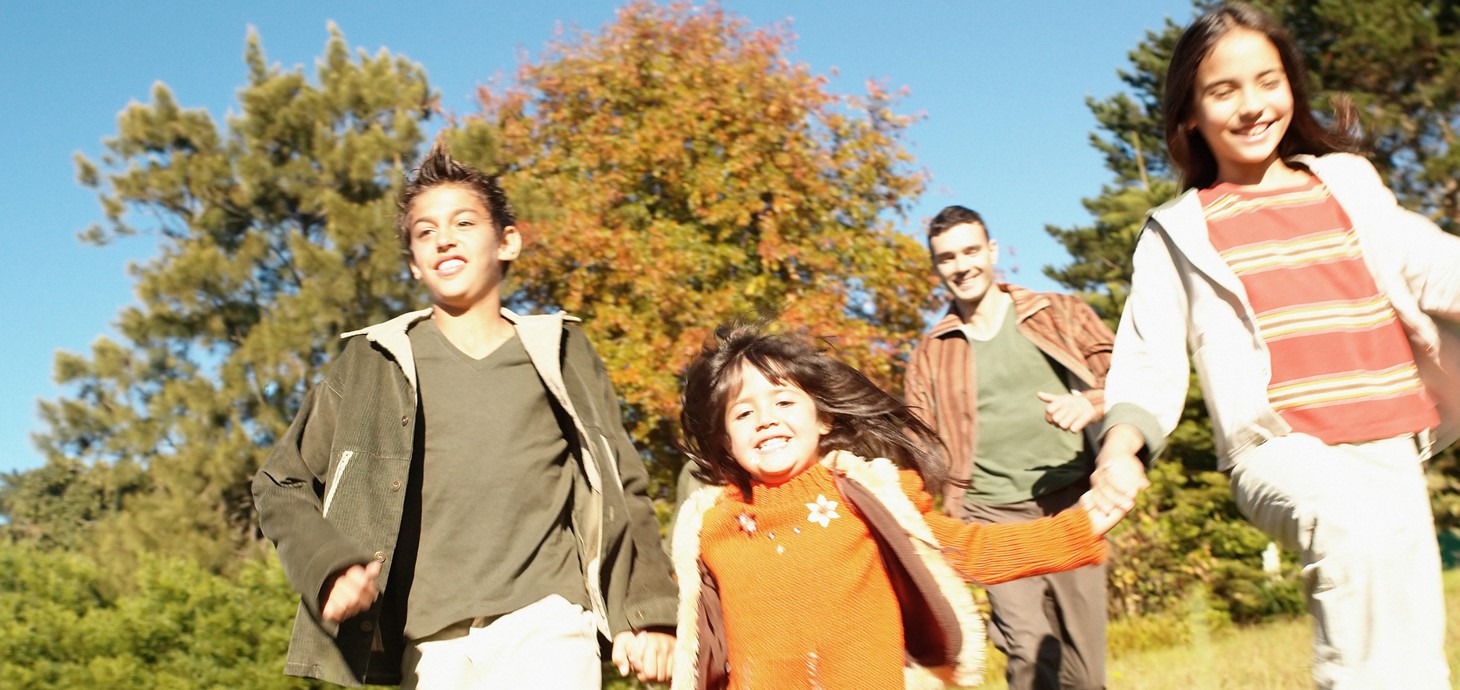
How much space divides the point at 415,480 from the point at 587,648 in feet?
2.15

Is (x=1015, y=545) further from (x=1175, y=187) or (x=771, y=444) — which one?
(x=1175, y=187)

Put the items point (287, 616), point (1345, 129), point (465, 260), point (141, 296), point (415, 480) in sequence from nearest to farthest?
point (1345, 129) < point (415, 480) < point (465, 260) < point (287, 616) < point (141, 296)

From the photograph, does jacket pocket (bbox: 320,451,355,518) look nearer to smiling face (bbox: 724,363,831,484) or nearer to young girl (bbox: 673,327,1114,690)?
young girl (bbox: 673,327,1114,690)

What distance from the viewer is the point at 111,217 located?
17719mm

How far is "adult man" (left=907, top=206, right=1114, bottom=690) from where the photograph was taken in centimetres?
496

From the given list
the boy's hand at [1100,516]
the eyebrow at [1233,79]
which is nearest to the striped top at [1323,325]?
the eyebrow at [1233,79]

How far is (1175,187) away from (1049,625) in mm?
9132

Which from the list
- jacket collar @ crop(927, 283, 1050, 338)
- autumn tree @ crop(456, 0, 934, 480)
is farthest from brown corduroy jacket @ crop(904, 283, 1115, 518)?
autumn tree @ crop(456, 0, 934, 480)

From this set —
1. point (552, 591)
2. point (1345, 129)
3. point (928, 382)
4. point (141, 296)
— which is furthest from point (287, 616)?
point (141, 296)

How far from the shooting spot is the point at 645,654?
3.28 metres

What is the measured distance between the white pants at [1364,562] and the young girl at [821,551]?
391mm

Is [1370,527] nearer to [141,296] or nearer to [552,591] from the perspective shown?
[552,591]

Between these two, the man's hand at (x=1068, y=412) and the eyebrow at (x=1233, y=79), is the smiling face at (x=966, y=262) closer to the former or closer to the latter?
the man's hand at (x=1068, y=412)

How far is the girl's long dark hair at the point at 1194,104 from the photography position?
9.95 feet
